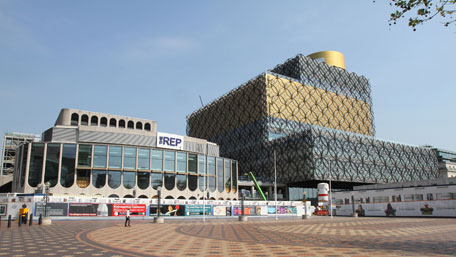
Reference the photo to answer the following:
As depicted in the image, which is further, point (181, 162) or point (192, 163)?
point (192, 163)

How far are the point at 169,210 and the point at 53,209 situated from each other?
15.7m

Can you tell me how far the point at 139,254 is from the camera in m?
14.3

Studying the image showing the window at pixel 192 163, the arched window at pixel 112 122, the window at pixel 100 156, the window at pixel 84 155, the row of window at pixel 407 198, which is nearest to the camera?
the row of window at pixel 407 198

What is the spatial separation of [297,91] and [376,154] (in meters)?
35.6

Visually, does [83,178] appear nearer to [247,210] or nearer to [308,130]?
[247,210]

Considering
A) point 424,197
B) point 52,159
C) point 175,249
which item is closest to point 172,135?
point 52,159

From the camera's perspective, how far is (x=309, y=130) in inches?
4183

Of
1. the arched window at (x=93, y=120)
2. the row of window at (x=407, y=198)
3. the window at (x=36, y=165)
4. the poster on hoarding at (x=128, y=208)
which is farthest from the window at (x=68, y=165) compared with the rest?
the row of window at (x=407, y=198)

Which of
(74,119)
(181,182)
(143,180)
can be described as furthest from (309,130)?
(74,119)

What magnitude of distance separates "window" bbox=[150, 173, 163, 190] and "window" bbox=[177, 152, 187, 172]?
5.15 metres

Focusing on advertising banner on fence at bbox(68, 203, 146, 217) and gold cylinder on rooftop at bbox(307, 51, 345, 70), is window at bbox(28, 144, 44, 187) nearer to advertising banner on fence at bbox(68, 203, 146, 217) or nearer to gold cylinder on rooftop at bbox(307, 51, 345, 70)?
advertising banner on fence at bbox(68, 203, 146, 217)

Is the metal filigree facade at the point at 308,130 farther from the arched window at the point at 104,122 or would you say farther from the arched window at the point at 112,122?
the arched window at the point at 104,122

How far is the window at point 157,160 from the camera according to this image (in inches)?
3076

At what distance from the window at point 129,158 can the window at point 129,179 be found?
125 centimetres
